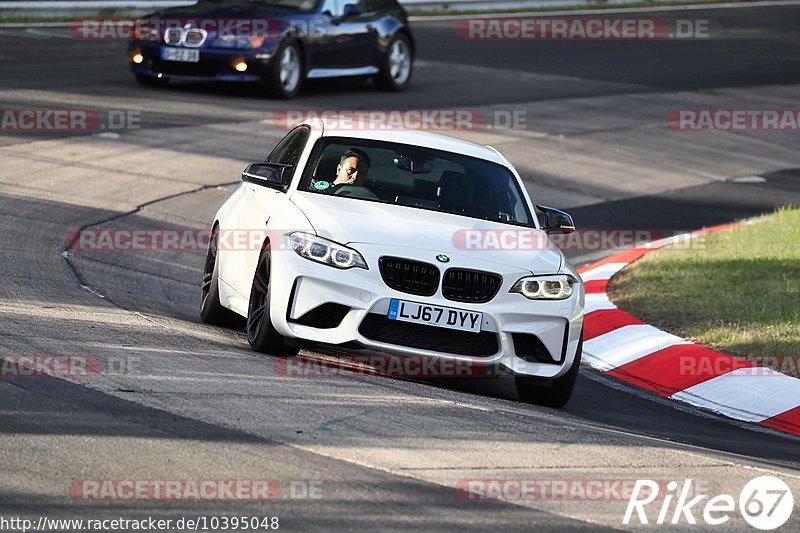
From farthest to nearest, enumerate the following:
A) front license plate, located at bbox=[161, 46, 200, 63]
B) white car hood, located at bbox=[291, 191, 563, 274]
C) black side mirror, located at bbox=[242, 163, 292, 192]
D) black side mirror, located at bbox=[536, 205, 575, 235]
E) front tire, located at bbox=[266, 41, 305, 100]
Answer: front tire, located at bbox=[266, 41, 305, 100]
front license plate, located at bbox=[161, 46, 200, 63]
black side mirror, located at bbox=[536, 205, 575, 235]
black side mirror, located at bbox=[242, 163, 292, 192]
white car hood, located at bbox=[291, 191, 563, 274]

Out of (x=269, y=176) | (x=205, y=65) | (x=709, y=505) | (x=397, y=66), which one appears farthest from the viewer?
(x=397, y=66)

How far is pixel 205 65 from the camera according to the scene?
19703 mm

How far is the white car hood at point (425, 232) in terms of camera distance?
325 inches

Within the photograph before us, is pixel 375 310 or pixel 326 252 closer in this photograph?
pixel 375 310

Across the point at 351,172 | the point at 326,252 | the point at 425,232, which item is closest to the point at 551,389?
the point at 425,232

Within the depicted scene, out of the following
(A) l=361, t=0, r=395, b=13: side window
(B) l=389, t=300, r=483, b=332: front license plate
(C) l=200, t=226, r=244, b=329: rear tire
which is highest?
(A) l=361, t=0, r=395, b=13: side window

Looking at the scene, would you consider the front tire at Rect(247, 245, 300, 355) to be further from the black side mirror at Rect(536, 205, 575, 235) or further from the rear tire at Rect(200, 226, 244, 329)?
the black side mirror at Rect(536, 205, 575, 235)

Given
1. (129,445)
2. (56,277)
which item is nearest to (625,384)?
(56,277)

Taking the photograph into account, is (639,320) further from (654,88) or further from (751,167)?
(654,88)

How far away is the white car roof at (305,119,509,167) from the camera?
31.4 feet

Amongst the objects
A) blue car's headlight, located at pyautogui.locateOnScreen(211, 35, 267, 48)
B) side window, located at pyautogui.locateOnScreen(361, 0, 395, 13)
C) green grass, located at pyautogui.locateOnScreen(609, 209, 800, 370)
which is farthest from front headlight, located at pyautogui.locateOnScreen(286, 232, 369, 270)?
side window, located at pyautogui.locateOnScreen(361, 0, 395, 13)

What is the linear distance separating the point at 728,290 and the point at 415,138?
3.94 m

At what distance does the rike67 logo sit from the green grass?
383cm

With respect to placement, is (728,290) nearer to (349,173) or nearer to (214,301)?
(349,173)
